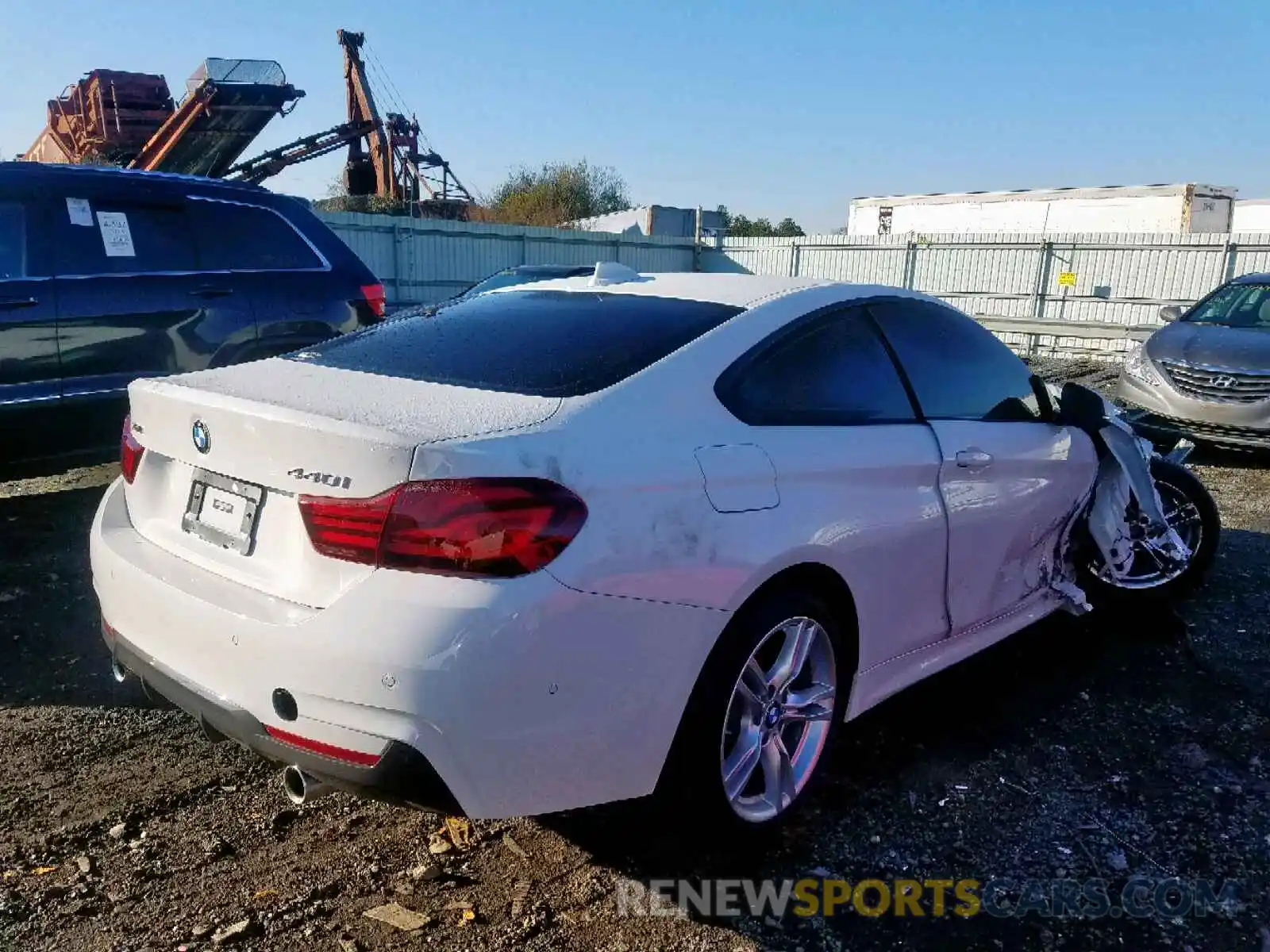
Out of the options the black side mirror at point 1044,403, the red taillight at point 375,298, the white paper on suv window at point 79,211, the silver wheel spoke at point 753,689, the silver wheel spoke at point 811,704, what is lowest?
the silver wheel spoke at point 811,704

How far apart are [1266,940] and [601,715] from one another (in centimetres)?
175

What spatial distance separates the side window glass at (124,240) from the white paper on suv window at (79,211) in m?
0.01

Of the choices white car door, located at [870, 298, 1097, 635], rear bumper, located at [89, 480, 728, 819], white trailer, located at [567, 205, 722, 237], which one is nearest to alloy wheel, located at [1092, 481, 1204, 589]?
white car door, located at [870, 298, 1097, 635]

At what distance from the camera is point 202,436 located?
2395 mm

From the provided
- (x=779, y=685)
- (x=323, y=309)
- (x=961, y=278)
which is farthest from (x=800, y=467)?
(x=961, y=278)

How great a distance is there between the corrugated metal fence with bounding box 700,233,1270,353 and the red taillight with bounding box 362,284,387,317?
1253 cm

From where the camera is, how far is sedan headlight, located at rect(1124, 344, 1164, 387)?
26.8 ft

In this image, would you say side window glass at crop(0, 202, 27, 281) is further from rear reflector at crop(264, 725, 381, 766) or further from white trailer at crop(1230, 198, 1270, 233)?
white trailer at crop(1230, 198, 1270, 233)

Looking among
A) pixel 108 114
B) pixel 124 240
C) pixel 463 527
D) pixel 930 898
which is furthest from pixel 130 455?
pixel 108 114

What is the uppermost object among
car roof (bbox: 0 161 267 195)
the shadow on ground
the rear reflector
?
car roof (bbox: 0 161 267 195)

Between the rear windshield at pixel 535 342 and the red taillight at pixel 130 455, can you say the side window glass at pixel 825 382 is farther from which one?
the red taillight at pixel 130 455

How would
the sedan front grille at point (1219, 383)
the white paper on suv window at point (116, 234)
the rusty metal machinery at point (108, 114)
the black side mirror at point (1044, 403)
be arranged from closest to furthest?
the black side mirror at point (1044, 403)
the white paper on suv window at point (116, 234)
the sedan front grille at point (1219, 383)
the rusty metal machinery at point (108, 114)

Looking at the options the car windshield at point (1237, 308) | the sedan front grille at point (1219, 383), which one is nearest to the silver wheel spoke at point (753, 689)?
the sedan front grille at point (1219, 383)

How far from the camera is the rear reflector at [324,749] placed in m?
2.00
